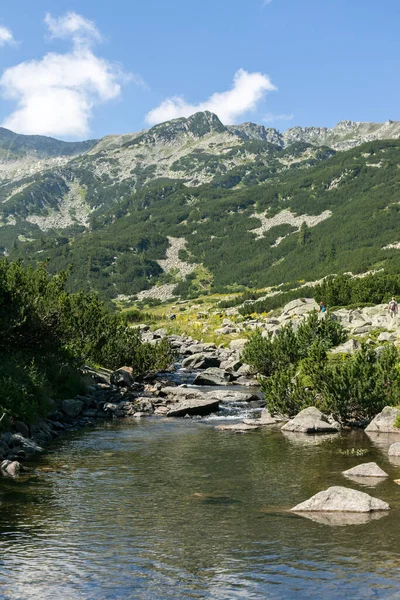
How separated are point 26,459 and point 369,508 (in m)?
12.1

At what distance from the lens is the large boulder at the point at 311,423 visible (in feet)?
84.9

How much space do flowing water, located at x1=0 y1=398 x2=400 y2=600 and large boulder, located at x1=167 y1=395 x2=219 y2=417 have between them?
8.93 meters

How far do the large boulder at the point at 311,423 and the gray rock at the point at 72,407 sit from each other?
10739 millimetres

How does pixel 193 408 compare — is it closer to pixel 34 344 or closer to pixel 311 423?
pixel 311 423

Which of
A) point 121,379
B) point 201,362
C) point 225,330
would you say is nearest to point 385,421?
point 121,379

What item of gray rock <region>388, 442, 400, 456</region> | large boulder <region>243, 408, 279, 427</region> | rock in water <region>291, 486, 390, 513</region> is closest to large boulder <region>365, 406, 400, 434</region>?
gray rock <region>388, 442, 400, 456</region>

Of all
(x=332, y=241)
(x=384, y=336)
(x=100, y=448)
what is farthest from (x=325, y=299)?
(x=332, y=241)

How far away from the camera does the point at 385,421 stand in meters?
25.3

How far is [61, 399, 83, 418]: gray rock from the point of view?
29872 millimetres

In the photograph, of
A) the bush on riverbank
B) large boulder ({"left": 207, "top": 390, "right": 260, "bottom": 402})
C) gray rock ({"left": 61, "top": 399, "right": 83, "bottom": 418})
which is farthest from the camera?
the bush on riverbank

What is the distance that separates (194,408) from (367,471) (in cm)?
1509

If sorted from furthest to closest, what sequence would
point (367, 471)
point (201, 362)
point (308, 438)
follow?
point (201, 362) → point (308, 438) → point (367, 471)

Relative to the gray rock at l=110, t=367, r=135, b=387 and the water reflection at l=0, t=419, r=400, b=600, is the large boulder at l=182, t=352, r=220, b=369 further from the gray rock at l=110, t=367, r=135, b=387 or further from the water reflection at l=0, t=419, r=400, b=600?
the water reflection at l=0, t=419, r=400, b=600

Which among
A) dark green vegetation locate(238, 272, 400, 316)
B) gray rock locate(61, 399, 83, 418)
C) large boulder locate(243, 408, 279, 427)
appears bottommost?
large boulder locate(243, 408, 279, 427)
